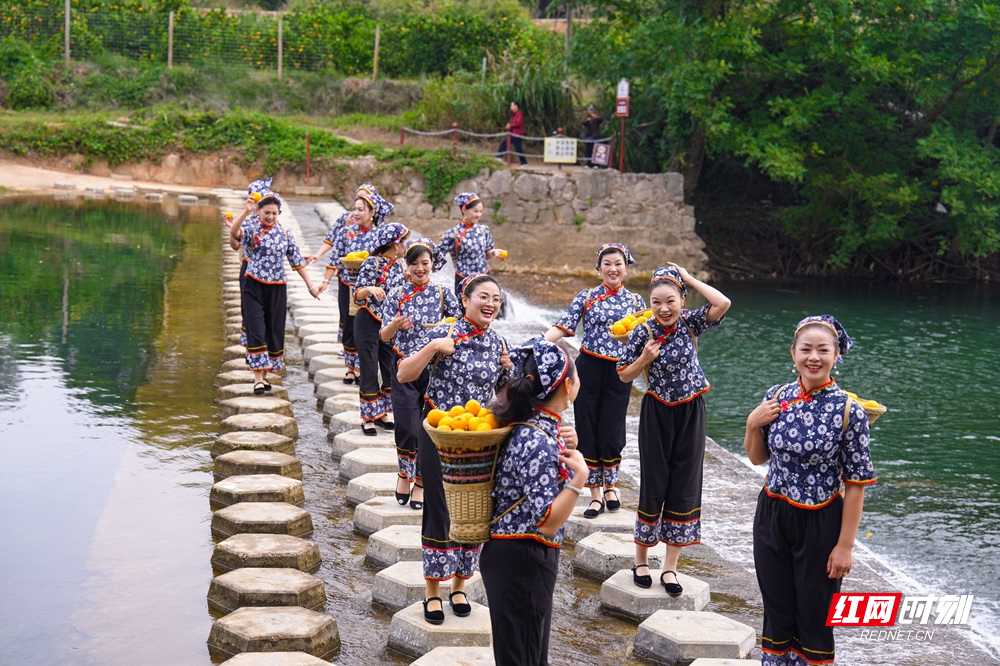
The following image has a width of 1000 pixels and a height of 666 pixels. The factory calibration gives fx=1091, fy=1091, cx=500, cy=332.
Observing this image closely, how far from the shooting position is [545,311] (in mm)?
20750

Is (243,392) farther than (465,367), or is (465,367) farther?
(243,392)

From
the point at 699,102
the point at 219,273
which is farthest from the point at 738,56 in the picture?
the point at 219,273

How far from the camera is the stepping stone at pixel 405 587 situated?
→ 5.54 m

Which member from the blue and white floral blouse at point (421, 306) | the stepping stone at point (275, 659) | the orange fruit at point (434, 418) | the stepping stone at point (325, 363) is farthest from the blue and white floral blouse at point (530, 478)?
the stepping stone at point (325, 363)

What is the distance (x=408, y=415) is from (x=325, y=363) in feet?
13.4

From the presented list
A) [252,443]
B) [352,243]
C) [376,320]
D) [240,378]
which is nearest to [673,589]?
[252,443]

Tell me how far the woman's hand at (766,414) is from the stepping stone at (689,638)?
121 centimetres

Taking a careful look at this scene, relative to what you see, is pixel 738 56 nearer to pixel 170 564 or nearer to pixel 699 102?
pixel 699 102

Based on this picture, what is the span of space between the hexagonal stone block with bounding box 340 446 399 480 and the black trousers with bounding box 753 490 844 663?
133 inches

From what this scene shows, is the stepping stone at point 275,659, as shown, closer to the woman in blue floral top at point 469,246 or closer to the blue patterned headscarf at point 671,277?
the blue patterned headscarf at point 671,277

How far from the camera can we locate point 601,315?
6.78 metres

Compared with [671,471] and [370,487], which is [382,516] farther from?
[671,471]

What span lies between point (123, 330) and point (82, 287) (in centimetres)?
295

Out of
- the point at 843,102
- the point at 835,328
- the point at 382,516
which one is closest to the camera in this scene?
the point at 835,328
